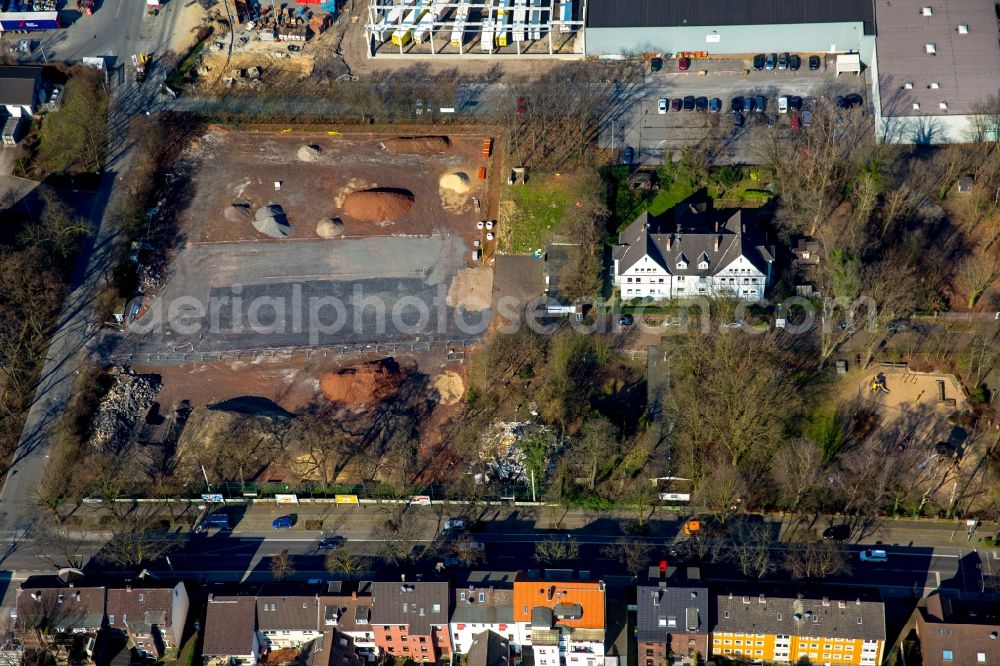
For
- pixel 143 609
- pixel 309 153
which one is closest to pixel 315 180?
pixel 309 153

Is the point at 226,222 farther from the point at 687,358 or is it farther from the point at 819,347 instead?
the point at 819,347

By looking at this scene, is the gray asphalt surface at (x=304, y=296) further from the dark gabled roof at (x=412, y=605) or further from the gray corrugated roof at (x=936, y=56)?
the gray corrugated roof at (x=936, y=56)

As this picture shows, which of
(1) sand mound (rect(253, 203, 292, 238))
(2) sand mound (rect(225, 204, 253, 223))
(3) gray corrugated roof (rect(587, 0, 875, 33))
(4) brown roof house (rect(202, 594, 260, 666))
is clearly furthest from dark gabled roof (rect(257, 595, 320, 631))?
(3) gray corrugated roof (rect(587, 0, 875, 33))

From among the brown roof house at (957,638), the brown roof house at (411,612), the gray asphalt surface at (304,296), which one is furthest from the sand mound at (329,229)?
the brown roof house at (957,638)

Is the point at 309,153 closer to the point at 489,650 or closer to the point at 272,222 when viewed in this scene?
the point at 272,222

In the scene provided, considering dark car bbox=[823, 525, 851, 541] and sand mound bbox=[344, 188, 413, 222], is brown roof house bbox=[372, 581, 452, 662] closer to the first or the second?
dark car bbox=[823, 525, 851, 541]
